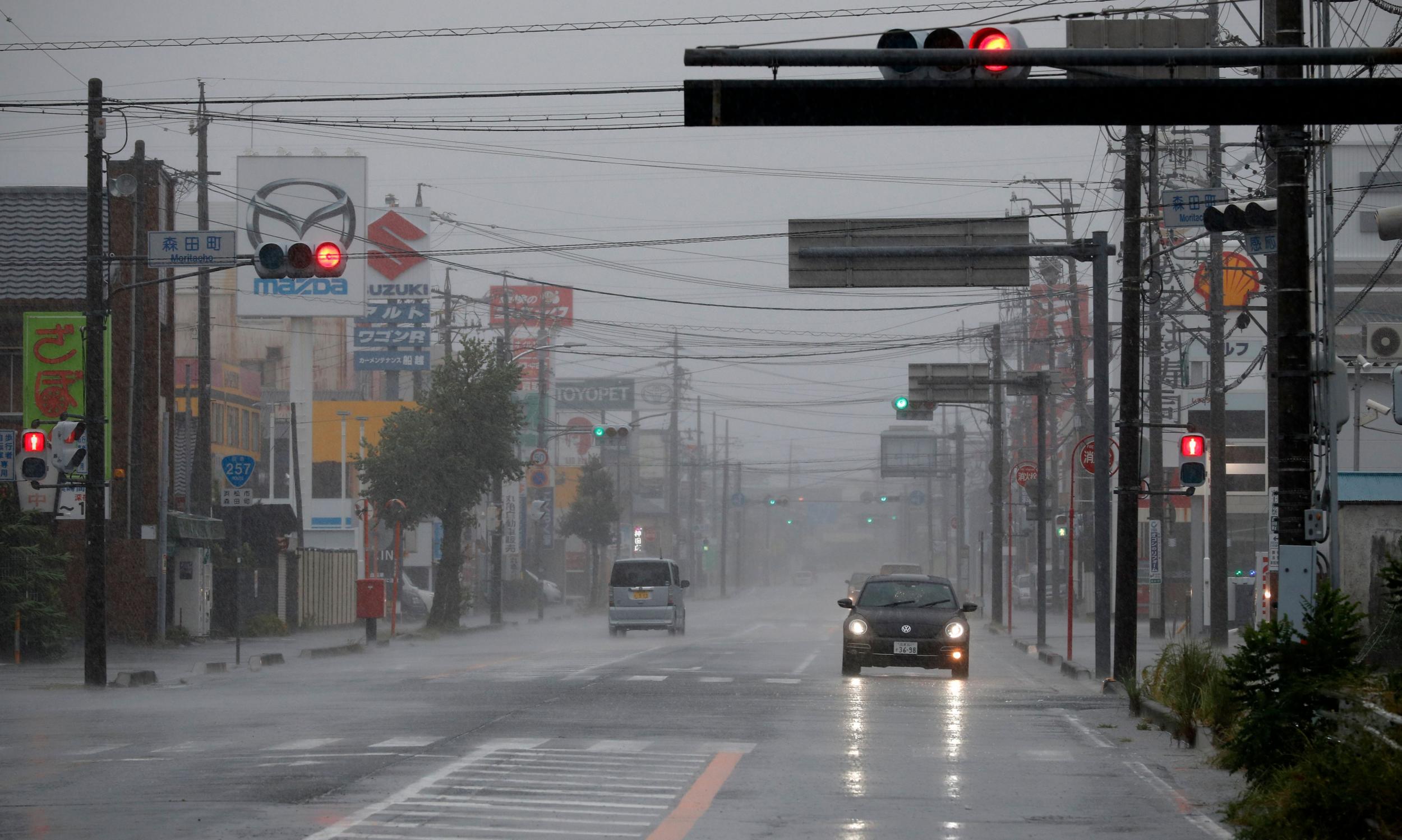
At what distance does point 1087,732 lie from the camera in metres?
17.5

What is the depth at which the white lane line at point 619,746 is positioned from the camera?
14.9 m

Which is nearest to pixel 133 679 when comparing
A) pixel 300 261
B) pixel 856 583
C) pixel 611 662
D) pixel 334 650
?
pixel 611 662

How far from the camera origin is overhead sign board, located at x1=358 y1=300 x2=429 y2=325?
68.4m

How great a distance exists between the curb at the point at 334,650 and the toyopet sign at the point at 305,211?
93.7ft

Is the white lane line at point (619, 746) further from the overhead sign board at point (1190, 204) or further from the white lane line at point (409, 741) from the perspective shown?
the overhead sign board at point (1190, 204)

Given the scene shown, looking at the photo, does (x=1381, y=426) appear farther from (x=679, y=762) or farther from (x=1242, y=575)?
(x=679, y=762)

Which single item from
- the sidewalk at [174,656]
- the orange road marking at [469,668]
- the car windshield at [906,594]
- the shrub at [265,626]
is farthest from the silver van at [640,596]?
the car windshield at [906,594]

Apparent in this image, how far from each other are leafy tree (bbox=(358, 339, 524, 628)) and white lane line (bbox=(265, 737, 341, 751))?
3377 centimetres

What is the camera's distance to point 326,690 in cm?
2330

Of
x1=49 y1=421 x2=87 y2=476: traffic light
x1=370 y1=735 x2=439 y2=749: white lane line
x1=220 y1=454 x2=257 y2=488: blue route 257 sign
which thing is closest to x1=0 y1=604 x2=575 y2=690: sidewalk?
x1=220 y1=454 x2=257 y2=488: blue route 257 sign

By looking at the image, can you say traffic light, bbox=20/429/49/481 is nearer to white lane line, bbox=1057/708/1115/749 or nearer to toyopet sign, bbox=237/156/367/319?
white lane line, bbox=1057/708/1115/749

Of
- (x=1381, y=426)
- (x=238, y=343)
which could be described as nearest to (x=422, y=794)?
(x=1381, y=426)

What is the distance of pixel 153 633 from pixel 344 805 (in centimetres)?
2839

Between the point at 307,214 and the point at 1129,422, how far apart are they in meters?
47.9
